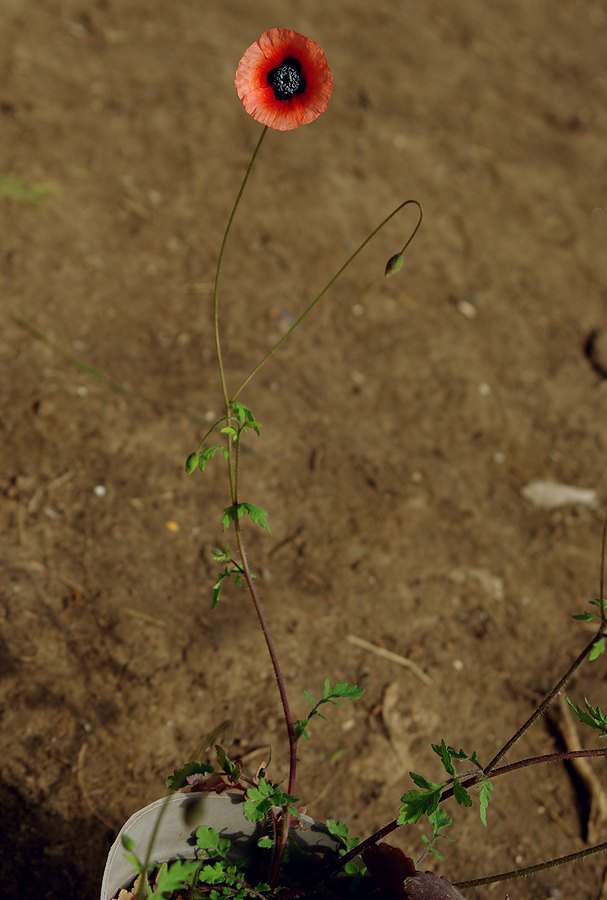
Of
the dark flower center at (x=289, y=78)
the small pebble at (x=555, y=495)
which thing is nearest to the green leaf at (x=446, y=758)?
the dark flower center at (x=289, y=78)

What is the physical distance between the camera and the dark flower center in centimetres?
159

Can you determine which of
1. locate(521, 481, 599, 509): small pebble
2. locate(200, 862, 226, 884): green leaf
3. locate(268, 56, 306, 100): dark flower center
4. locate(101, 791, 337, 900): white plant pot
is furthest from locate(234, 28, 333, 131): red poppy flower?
locate(521, 481, 599, 509): small pebble

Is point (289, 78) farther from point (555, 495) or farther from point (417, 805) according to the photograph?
point (555, 495)

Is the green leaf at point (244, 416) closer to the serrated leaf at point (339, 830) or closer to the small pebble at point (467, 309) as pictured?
the serrated leaf at point (339, 830)

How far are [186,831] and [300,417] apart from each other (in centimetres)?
193

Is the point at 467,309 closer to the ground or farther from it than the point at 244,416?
closer to the ground

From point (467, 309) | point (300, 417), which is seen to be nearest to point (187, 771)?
A: point (300, 417)

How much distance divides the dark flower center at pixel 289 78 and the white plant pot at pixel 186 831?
4.21 feet

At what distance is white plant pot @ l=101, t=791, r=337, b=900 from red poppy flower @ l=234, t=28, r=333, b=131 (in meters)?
1.24

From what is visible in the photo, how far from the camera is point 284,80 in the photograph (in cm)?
159

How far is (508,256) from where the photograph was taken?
4445mm

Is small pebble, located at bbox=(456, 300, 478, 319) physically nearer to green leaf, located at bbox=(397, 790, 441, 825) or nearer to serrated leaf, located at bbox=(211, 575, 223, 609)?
Result: serrated leaf, located at bbox=(211, 575, 223, 609)

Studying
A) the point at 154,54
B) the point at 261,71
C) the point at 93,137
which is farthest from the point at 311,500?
the point at 154,54

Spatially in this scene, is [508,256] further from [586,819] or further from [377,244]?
[586,819]
